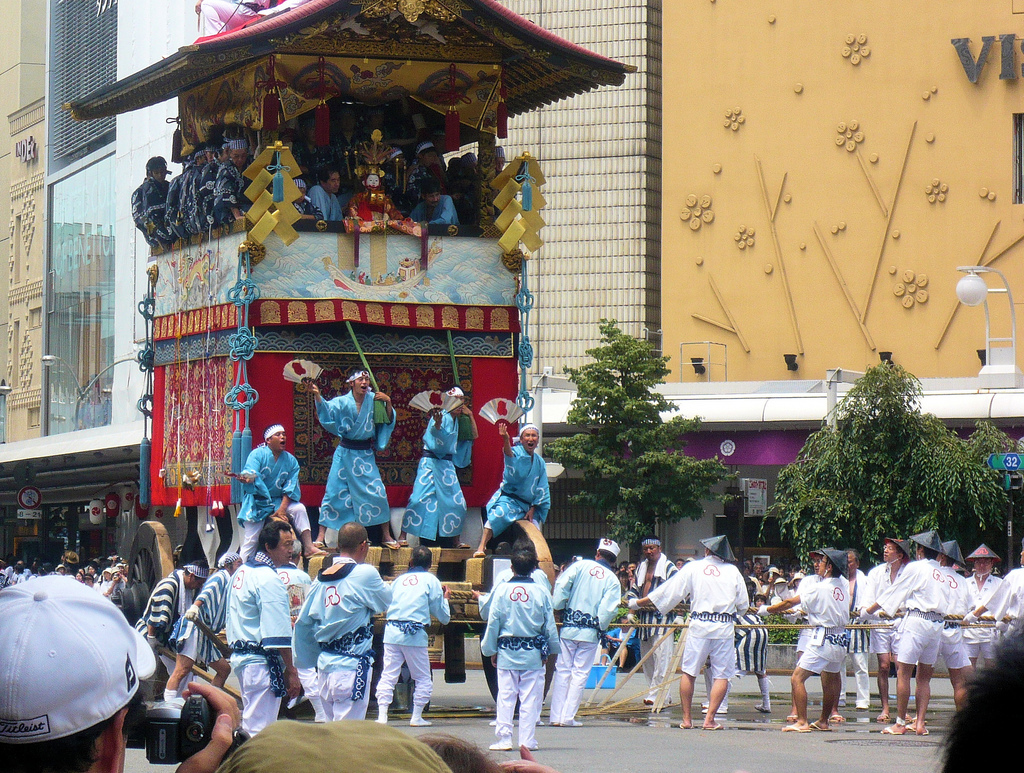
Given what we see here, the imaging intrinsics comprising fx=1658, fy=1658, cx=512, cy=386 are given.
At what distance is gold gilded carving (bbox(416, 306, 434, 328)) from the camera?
1534 centimetres

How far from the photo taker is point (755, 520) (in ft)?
122

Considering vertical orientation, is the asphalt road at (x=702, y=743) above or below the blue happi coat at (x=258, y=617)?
below

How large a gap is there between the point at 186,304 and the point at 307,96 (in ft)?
7.86

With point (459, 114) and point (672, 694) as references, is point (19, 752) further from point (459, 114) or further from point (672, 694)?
point (672, 694)

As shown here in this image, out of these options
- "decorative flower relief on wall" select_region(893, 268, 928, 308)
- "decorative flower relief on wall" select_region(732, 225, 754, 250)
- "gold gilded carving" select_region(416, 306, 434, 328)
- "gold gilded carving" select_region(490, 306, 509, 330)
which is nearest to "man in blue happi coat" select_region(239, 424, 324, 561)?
"gold gilded carving" select_region(416, 306, 434, 328)

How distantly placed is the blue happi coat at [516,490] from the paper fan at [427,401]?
82 cm

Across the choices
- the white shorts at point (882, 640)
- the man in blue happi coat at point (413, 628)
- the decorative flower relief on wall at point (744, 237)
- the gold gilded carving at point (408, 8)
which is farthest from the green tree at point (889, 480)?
the decorative flower relief on wall at point (744, 237)

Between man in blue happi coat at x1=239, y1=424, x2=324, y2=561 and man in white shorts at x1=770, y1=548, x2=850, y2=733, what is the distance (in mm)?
4292

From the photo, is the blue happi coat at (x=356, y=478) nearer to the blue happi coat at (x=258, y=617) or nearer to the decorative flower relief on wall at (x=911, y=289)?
the blue happi coat at (x=258, y=617)

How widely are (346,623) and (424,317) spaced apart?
4.46m

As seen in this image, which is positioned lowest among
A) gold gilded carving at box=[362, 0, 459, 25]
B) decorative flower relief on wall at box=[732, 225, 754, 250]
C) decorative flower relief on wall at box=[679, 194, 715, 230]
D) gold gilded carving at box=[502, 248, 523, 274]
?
gold gilded carving at box=[502, 248, 523, 274]

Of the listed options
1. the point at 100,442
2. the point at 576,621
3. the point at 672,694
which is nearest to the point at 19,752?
the point at 576,621

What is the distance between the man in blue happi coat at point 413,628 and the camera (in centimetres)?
1328

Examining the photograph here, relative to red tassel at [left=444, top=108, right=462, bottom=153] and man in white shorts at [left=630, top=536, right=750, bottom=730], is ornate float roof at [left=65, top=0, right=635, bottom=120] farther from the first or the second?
man in white shorts at [left=630, top=536, right=750, bottom=730]
